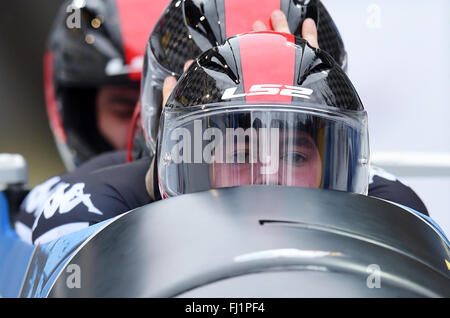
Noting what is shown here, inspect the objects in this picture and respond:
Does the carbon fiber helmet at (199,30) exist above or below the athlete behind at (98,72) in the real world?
above

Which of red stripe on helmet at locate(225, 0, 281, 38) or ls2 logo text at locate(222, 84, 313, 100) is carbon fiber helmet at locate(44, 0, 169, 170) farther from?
ls2 logo text at locate(222, 84, 313, 100)

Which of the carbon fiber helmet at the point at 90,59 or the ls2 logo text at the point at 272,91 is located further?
A: the carbon fiber helmet at the point at 90,59

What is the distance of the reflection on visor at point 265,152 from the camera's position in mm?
1078

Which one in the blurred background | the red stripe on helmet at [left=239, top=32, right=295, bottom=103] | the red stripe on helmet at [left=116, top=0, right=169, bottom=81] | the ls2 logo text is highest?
the red stripe on helmet at [left=239, top=32, right=295, bottom=103]

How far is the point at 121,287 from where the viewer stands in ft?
2.57

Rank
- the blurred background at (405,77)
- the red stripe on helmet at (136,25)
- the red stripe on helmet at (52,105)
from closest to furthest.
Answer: the red stripe on helmet at (136,25) → the red stripe on helmet at (52,105) → the blurred background at (405,77)

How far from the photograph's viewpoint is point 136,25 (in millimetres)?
2963

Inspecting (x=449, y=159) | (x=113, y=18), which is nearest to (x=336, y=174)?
(x=449, y=159)

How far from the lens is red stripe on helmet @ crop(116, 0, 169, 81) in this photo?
2.91 metres

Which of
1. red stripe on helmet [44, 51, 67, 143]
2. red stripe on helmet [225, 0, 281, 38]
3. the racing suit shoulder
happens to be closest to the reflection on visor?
the racing suit shoulder

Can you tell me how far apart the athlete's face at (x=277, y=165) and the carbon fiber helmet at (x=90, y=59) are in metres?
1.84

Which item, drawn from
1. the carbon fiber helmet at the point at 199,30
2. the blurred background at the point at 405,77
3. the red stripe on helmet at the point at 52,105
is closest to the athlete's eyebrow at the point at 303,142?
the carbon fiber helmet at the point at 199,30

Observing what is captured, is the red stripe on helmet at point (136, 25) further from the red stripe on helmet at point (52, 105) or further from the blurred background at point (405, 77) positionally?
the blurred background at point (405, 77)

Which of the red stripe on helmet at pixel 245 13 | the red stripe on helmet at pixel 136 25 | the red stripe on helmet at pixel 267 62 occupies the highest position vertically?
the red stripe on helmet at pixel 245 13
